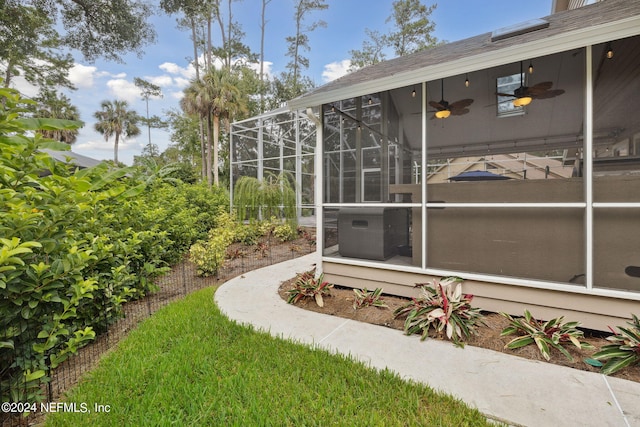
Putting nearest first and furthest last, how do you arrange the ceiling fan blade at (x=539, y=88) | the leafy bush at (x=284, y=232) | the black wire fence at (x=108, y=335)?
the black wire fence at (x=108, y=335), the ceiling fan blade at (x=539, y=88), the leafy bush at (x=284, y=232)

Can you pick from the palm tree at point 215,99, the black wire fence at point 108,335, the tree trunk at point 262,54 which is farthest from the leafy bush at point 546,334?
the tree trunk at point 262,54

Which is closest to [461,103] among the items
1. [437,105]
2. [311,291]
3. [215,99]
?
[437,105]

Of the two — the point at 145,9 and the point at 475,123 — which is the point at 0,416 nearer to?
the point at 475,123

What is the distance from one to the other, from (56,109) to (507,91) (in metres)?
24.9

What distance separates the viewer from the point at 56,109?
18500mm

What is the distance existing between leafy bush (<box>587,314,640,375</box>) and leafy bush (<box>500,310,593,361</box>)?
16 cm

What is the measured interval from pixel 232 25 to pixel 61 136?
584 inches

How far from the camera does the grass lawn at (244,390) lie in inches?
71.4

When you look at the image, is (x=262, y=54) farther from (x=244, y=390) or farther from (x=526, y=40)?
(x=244, y=390)

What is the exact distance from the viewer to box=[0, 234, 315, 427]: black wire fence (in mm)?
1901

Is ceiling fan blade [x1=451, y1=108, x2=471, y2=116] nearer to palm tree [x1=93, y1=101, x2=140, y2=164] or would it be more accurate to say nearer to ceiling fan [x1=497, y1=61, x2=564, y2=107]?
ceiling fan [x1=497, y1=61, x2=564, y2=107]

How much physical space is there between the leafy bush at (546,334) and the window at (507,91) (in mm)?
3085

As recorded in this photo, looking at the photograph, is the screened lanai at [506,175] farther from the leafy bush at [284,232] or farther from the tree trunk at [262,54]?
the tree trunk at [262,54]

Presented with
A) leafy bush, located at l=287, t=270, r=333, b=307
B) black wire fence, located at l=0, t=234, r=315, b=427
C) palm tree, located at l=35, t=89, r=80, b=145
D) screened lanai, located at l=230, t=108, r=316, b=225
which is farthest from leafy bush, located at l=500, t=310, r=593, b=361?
palm tree, located at l=35, t=89, r=80, b=145
